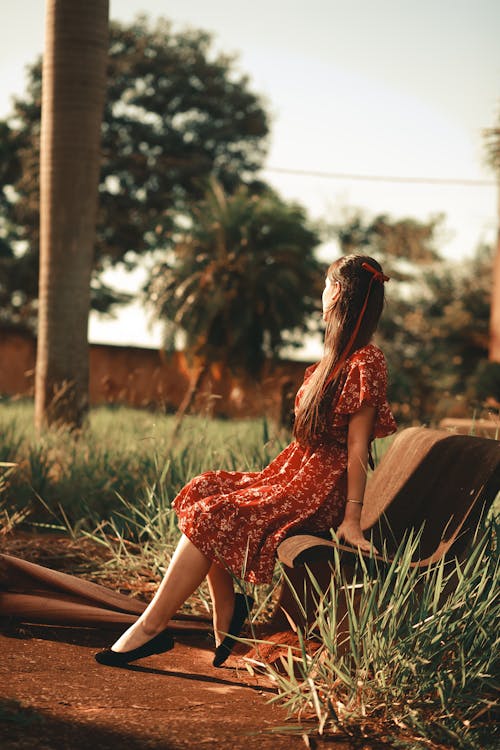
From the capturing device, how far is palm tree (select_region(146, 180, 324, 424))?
1875 cm

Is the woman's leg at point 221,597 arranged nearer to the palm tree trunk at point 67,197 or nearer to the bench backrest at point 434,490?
the bench backrest at point 434,490

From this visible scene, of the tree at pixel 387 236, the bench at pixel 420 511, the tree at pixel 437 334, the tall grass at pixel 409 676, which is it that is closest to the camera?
the tall grass at pixel 409 676

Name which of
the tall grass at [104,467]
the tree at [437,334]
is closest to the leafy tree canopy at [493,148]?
the tree at [437,334]

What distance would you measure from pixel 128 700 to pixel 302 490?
3.31ft

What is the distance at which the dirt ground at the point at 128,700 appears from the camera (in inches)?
105

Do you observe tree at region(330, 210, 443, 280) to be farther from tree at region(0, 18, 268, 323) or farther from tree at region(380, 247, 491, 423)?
tree at region(0, 18, 268, 323)

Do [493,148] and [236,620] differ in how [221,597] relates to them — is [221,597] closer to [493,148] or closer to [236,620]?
[236,620]

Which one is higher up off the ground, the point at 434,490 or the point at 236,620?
the point at 434,490

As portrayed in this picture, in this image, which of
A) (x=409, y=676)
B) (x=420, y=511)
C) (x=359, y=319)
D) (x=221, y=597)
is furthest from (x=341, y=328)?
(x=409, y=676)

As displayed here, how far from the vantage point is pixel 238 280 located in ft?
61.7

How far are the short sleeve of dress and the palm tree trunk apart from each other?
14.4ft

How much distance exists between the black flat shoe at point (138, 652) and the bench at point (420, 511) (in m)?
0.46

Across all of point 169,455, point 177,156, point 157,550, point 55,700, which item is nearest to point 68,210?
point 169,455

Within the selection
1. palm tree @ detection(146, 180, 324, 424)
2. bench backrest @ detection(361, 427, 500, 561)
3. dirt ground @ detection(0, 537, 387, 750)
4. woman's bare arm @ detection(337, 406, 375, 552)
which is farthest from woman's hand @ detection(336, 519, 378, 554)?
palm tree @ detection(146, 180, 324, 424)
